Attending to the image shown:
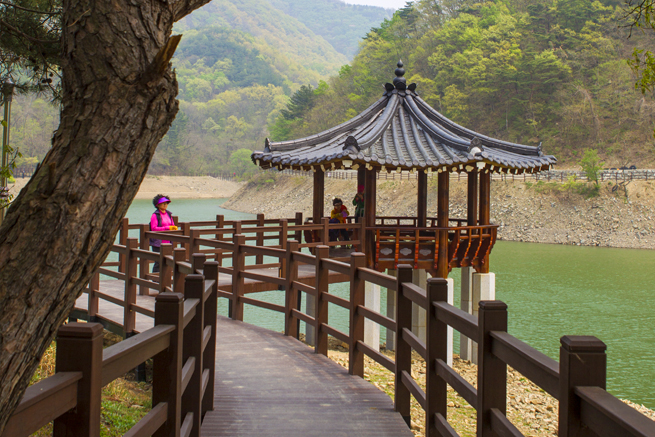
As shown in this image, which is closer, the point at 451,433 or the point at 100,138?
the point at 100,138

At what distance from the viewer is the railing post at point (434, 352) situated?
2.87 meters

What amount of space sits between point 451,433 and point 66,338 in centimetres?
194

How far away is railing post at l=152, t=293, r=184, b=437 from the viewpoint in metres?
2.16

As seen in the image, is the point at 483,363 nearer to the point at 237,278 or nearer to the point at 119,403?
the point at 119,403

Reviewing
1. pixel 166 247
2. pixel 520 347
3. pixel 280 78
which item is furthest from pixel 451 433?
pixel 280 78

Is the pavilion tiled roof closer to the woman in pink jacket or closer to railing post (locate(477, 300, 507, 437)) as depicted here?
the woman in pink jacket

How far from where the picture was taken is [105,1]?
1.75m

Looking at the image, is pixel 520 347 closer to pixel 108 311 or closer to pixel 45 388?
pixel 45 388

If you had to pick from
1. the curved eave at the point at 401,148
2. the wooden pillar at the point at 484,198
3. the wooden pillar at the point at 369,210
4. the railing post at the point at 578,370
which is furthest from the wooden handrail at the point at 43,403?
the wooden pillar at the point at 484,198

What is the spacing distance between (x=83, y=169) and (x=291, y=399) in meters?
2.77

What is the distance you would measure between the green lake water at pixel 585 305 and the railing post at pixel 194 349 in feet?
26.9

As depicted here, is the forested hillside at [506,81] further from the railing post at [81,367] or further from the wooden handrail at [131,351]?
the railing post at [81,367]

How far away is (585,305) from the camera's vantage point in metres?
14.7

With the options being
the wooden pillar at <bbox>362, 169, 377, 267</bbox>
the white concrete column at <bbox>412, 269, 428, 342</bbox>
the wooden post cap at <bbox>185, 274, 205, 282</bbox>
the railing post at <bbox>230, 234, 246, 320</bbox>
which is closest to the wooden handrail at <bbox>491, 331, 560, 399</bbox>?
the wooden post cap at <bbox>185, 274, 205, 282</bbox>
